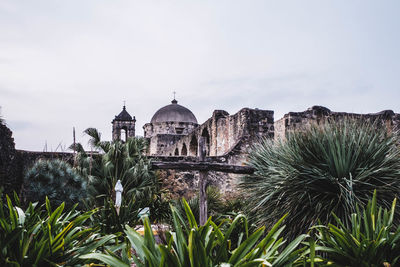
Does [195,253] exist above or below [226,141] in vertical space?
below

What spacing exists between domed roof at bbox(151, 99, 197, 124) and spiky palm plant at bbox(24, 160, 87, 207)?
31.0 metres

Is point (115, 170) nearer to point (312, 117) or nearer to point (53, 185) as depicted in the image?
point (53, 185)

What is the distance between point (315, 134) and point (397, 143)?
1.16 m

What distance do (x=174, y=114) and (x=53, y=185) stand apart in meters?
32.0

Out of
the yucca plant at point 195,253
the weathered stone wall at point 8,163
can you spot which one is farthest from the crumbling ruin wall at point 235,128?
the yucca plant at point 195,253

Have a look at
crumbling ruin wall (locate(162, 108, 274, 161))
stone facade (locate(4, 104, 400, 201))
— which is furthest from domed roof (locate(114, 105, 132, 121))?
stone facade (locate(4, 104, 400, 201))

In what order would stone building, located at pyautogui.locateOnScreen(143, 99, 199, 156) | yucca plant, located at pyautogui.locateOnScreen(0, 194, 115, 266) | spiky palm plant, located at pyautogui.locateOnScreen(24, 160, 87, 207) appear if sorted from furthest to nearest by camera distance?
stone building, located at pyautogui.locateOnScreen(143, 99, 199, 156), spiky palm plant, located at pyautogui.locateOnScreen(24, 160, 87, 207), yucca plant, located at pyautogui.locateOnScreen(0, 194, 115, 266)

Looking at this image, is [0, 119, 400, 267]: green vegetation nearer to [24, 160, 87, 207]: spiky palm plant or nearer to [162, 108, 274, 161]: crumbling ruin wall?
[24, 160, 87, 207]: spiky palm plant

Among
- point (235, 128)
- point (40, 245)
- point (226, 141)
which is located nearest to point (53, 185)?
point (235, 128)

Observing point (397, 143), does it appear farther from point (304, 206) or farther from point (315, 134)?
point (304, 206)

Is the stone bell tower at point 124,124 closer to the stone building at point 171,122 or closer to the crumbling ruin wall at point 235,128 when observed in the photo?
the stone building at point 171,122

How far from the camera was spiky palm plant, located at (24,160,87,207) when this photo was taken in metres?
8.64

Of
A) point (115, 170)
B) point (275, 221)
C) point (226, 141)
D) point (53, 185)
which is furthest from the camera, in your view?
point (226, 141)

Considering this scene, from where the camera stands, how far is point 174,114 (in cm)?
4053
